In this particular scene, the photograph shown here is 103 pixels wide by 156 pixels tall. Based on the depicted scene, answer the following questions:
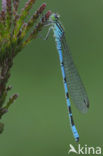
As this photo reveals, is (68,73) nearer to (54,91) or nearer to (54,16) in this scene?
(54,16)

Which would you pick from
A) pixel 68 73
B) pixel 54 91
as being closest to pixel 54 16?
pixel 68 73

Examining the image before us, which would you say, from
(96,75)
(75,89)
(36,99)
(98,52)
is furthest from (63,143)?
(98,52)

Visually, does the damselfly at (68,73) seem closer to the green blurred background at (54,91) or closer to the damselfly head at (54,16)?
the damselfly head at (54,16)

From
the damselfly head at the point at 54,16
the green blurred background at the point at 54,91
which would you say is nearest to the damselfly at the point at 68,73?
the damselfly head at the point at 54,16

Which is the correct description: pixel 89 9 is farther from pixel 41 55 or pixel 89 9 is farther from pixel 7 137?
pixel 7 137

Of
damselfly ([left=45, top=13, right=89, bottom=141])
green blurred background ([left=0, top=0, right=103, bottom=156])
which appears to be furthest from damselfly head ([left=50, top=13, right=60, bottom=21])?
green blurred background ([left=0, top=0, right=103, bottom=156])
